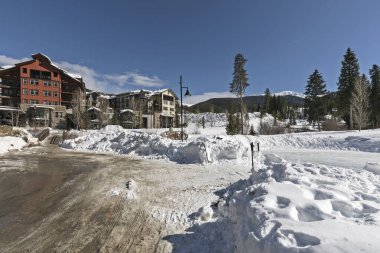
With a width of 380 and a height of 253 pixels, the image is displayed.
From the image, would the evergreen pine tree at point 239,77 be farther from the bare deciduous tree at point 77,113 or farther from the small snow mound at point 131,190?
the small snow mound at point 131,190

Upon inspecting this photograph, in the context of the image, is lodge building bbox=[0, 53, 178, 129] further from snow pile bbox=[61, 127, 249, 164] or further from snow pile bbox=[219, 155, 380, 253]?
snow pile bbox=[219, 155, 380, 253]

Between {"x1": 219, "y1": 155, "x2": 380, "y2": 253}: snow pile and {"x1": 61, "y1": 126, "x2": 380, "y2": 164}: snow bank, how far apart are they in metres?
9.61

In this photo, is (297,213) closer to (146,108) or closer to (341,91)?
(341,91)

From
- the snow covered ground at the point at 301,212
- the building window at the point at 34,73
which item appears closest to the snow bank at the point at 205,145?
the snow covered ground at the point at 301,212

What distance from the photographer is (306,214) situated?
15.5ft

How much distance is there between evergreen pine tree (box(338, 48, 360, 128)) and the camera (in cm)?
4434

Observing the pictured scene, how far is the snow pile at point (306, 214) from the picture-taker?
11.9ft

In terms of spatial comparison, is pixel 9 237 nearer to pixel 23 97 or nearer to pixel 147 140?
pixel 147 140

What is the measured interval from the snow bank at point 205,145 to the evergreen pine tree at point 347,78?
22.9 meters

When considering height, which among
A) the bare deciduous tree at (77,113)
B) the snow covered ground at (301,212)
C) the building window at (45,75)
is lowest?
the snow covered ground at (301,212)

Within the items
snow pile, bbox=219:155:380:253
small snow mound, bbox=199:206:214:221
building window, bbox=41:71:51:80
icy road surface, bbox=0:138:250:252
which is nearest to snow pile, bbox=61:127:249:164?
icy road surface, bbox=0:138:250:252

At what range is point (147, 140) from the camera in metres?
23.3

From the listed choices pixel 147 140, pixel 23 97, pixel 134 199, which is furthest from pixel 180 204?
pixel 23 97

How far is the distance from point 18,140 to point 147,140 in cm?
1582
